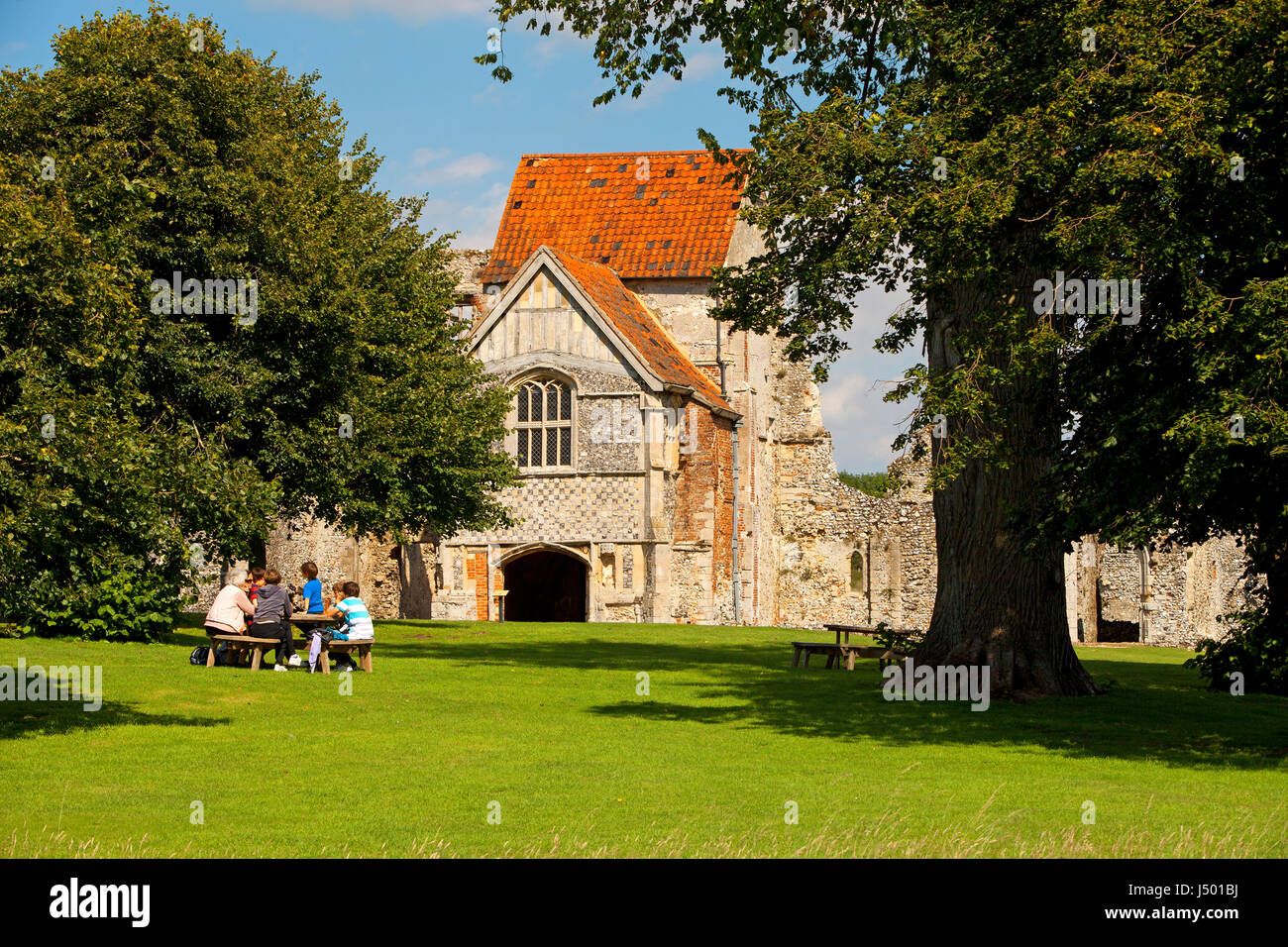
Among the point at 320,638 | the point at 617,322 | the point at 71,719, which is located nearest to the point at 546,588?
the point at 617,322

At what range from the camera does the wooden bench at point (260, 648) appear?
18.6 m

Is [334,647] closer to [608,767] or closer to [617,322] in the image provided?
[608,767]

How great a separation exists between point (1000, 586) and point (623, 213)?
27.2 m

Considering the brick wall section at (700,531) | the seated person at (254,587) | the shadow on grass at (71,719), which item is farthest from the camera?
the brick wall section at (700,531)

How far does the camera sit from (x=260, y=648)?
62.2ft

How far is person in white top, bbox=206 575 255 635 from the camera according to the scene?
19016 millimetres

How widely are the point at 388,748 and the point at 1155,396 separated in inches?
294

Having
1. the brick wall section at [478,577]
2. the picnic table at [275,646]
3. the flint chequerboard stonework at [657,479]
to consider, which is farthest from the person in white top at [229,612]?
the brick wall section at [478,577]

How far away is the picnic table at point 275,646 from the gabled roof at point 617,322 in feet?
56.6

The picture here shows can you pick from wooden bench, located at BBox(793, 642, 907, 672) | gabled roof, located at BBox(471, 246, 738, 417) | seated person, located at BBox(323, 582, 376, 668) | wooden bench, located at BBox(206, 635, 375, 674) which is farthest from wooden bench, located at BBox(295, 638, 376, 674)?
gabled roof, located at BBox(471, 246, 738, 417)

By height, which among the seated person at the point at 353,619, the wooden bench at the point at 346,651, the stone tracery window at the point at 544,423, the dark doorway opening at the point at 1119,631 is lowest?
the dark doorway opening at the point at 1119,631

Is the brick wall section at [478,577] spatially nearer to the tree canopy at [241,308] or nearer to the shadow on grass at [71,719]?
the tree canopy at [241,308]

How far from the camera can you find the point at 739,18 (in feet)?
65.5
